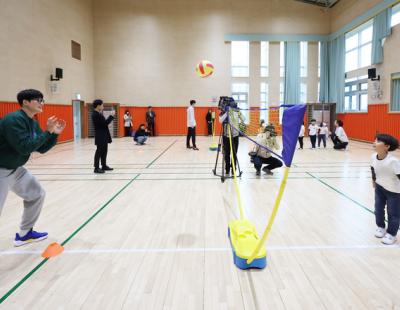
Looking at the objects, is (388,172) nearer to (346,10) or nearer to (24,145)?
(24,145)

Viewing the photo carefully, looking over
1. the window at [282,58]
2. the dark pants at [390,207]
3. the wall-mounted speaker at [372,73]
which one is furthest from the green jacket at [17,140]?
the window at [282,58]

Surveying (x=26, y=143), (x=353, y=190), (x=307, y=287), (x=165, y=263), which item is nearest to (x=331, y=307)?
(x=307, y=287)

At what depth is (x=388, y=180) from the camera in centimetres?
383

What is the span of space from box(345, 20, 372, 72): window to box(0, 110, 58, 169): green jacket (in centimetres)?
1774

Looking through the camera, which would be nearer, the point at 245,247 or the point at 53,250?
the point at 245,247

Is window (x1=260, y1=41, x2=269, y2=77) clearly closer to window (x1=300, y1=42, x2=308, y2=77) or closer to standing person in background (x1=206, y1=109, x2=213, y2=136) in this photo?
window (x1=300, y1=42, x2=308, y2=77)

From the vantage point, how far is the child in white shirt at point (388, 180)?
149 inches

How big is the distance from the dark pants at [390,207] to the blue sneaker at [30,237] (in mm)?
4012

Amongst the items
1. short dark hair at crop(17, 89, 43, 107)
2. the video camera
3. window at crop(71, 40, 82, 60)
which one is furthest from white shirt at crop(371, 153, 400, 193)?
window at crop(71, 40, 82, 60)

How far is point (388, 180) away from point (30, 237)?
4.18 m

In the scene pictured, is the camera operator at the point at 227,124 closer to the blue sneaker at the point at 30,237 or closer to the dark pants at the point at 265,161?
the dark pants at the point at 265,161

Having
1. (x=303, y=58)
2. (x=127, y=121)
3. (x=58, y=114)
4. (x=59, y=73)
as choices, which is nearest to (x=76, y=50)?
(x=59, y=73)

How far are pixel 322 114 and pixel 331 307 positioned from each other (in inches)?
820

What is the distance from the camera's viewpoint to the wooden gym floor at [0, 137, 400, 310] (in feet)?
9.08
